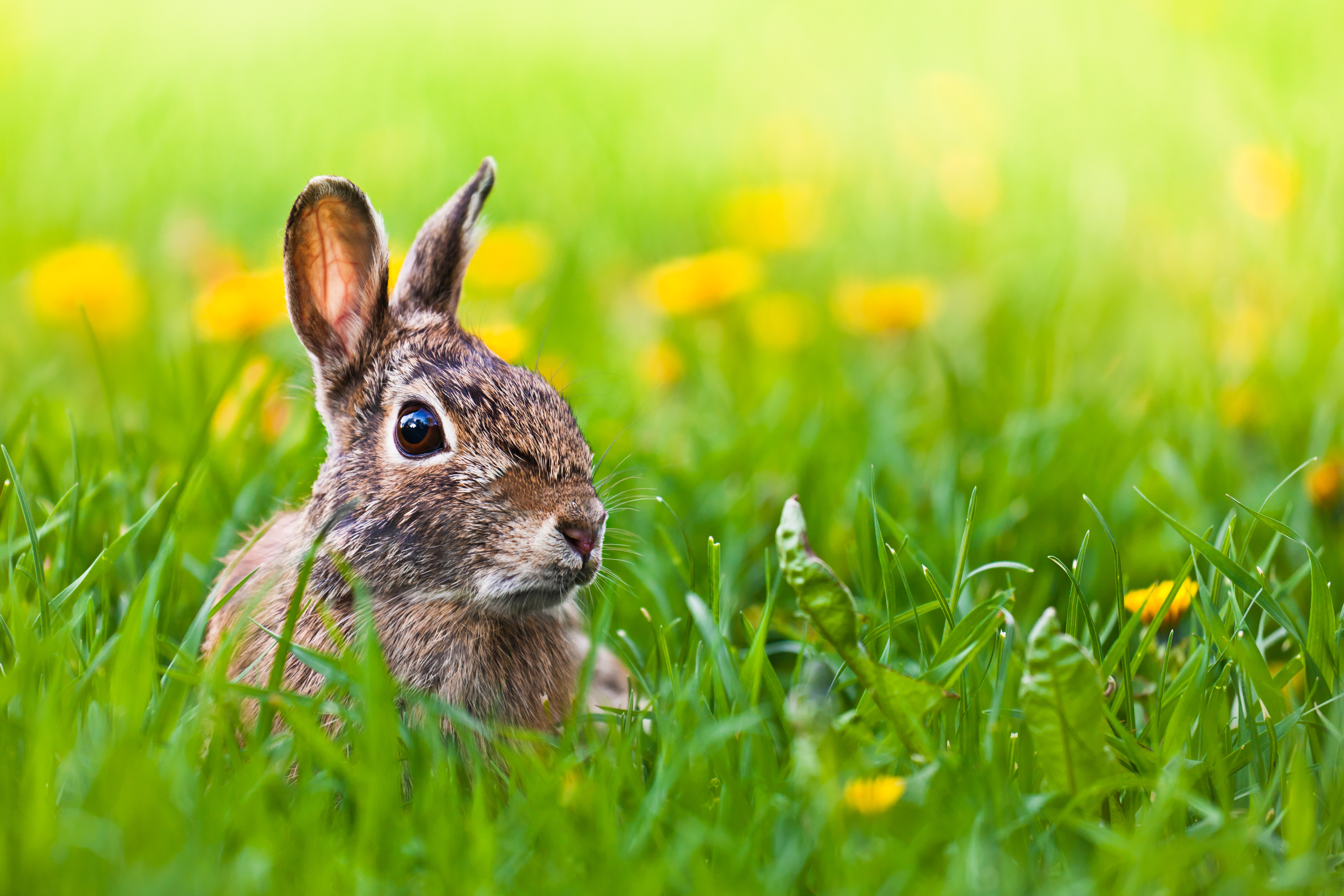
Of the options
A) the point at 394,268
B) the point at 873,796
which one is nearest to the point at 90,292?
the point at 394,268

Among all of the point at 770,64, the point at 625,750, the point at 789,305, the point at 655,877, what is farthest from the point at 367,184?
the point at 655,877

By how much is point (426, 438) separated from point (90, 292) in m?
2.69

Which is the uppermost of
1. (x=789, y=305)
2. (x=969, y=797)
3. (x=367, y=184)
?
(x=367, y=184)

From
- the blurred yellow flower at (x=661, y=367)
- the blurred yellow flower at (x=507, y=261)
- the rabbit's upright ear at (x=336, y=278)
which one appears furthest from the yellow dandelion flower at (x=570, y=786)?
the blurred yellow flower at (x=507, y=261)

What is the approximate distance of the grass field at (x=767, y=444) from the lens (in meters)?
2.04

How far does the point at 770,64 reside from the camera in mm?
8828

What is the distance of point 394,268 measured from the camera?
4691 millimetres

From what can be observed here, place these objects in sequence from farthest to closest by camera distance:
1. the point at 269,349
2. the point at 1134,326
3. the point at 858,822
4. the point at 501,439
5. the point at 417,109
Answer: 1. the point at 417,109
2. the point at 1134,326
3. the point at 269,349
4. the point at 501,439
5. the point at 858,822

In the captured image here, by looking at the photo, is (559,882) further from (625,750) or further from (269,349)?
(269,349)

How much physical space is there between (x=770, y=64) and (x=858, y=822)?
7.59 meters

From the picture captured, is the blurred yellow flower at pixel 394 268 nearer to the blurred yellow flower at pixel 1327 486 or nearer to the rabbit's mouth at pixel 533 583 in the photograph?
the rabbit's mouth at pixel 533 583

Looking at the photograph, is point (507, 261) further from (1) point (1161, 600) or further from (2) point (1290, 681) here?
(2) point (1290, 681)

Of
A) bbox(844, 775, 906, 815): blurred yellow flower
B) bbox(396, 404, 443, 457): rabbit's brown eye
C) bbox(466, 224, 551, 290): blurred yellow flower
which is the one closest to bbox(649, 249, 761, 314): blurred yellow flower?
bbox(466, 224, 551, 290): blurred yellow flower

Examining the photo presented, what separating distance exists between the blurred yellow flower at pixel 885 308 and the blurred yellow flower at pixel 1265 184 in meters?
1.42
